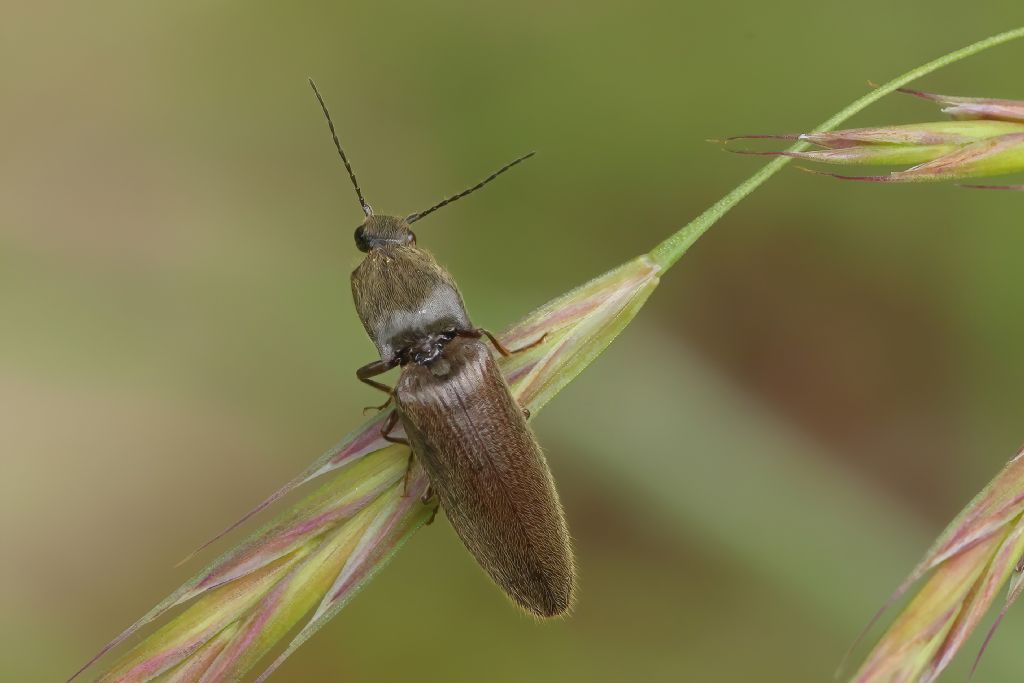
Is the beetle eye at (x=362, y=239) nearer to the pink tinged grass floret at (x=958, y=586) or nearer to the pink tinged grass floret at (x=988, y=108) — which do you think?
the pink tinged grass floret at (x=988, y=108)

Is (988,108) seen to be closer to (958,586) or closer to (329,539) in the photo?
(958,586)

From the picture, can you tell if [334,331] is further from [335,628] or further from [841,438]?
[841,438]

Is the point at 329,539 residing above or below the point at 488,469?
above

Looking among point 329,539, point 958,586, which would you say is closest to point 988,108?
point 958,586

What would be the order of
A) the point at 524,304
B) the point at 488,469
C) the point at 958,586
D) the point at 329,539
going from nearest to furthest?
the point at 958,586
the point at 329,539
the point at 488,469
the point at 524,304

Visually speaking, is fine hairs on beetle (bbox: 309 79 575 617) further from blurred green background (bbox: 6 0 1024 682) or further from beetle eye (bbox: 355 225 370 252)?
blurred green background (bbox: 6 0 1024 682)

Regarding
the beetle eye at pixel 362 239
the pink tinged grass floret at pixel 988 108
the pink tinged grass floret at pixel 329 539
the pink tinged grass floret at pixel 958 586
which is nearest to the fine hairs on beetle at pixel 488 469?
the pink tinged grass floret at pixel 329 539

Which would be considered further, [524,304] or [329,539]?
[524,304]

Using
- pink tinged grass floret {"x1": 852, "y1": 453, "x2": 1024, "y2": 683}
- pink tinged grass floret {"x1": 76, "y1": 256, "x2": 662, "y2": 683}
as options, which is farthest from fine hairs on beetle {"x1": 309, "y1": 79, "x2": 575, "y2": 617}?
pink tinged grass floret {"x1": 852, "y1": 453, "x2": 1024, "y2": 683}

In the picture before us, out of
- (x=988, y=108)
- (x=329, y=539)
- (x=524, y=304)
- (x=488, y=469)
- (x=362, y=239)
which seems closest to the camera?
(x=988, y=108)
